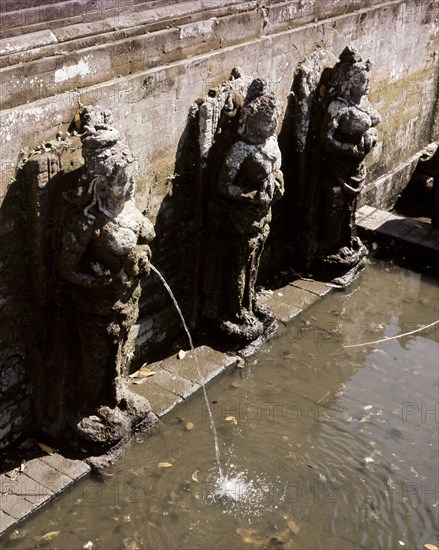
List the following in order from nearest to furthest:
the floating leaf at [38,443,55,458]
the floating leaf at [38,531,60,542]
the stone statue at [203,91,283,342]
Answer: the floating leaf at [38,531,60,542]
the floating leaf at [38,443,55,458]
the stone statue at [203,91,283,342]

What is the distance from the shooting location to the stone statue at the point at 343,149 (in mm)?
8922

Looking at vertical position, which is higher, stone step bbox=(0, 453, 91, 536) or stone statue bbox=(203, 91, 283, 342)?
stone statue bbox=(203, 91, 283, 342)

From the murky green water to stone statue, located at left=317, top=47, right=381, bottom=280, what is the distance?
132 cm

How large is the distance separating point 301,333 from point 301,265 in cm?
138

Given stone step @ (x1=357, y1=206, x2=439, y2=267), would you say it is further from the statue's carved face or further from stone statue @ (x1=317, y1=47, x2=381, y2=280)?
the statue's carved face

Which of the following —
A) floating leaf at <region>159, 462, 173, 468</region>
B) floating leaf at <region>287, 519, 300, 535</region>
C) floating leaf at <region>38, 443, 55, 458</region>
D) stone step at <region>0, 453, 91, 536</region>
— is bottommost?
floating leaf at <region>287, 519, 300, 535</region>

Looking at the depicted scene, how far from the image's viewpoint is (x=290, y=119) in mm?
9195

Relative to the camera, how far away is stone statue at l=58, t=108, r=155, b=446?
595cm

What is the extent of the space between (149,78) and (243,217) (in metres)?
1.58

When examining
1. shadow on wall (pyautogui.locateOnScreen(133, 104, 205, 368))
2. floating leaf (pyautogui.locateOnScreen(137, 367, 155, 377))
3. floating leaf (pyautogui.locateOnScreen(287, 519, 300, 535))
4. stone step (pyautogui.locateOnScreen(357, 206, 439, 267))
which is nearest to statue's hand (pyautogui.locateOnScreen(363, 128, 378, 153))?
stone step (pyautogui.locateOnScreen(357, 206, 439, 267))

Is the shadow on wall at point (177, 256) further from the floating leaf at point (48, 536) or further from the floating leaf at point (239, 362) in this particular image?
the floating leaf at point (48, 536)

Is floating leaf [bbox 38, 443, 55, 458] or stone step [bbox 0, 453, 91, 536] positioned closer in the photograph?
stone step [bbox 0, 453, 91, 536]

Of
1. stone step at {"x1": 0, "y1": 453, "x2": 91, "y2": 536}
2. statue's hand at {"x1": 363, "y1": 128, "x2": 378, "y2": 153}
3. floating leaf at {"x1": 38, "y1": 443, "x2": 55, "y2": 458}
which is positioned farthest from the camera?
statue's hand at {"x1": 363, "y1": 128, "x2": 378, "y2": 153}

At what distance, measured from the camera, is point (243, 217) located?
776cm
